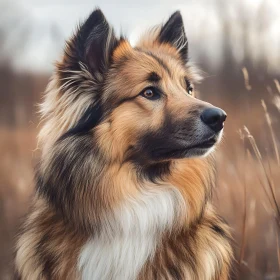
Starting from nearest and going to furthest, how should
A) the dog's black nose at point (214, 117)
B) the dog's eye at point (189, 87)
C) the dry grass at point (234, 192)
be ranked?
1. the dog's black nose at point (214, 117)
2. the dog's eye at point (189, 87)
3. the dry grass at point (234, 192)

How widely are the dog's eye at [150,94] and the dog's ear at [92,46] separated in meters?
0.24

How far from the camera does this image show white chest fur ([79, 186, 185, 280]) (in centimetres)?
238

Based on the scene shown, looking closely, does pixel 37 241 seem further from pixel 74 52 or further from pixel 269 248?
pixel 269 248

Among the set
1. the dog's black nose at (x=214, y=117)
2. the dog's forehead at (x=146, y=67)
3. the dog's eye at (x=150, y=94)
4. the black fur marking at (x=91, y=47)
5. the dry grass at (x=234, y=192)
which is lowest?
the dry grass at (x=234, y=192)

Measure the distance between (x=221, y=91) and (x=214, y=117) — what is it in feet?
3.82

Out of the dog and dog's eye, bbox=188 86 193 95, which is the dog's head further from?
dog's eye, bbox=188 86 193 95

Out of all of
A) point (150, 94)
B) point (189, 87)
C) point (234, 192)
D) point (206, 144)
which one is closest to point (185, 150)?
point (206, 144)

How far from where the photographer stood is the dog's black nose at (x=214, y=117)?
7.45ft

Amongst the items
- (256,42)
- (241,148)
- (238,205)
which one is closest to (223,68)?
(256,42)

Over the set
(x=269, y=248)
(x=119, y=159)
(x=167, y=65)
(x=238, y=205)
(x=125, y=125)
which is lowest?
(x=269, y=248)

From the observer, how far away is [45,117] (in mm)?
2623

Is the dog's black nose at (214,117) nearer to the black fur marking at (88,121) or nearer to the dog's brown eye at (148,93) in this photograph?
the dog's brown eye at (148,93)

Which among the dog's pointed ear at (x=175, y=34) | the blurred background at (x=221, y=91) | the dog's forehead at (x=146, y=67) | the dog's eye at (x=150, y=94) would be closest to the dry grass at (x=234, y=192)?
the blurred background at (x=221, y=91)

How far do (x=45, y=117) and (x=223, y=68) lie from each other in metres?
1.42
